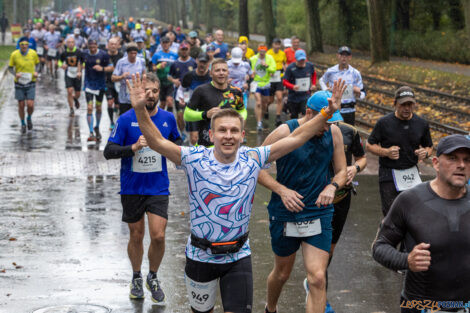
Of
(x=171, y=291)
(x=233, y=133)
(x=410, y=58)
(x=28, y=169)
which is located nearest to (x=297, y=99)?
(x=28, y=169)

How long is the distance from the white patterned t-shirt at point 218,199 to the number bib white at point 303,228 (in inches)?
37.5

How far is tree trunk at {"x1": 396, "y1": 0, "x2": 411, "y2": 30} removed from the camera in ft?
155

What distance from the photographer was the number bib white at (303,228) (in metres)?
6.66

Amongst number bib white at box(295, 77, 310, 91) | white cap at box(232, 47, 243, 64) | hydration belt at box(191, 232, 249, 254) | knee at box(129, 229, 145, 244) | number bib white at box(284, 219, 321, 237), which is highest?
white cap at box(232, 47, 243, 64)

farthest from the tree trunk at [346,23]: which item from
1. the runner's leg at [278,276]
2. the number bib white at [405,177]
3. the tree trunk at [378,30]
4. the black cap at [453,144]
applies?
the black cap at [453,144]

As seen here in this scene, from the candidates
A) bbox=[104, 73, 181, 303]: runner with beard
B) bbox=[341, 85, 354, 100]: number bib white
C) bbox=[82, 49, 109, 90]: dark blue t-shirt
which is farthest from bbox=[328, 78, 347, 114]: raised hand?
bbox=[82, 49, 109, 90]: dark blue t-shirt

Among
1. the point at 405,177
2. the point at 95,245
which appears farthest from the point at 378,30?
the point at 95,245

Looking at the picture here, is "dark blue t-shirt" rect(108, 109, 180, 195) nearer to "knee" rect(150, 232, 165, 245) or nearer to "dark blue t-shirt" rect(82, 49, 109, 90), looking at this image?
"knee" rect(150, 232, 165, 245)

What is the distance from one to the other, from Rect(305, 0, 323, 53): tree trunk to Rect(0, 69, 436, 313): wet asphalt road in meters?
25.0

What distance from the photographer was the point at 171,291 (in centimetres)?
813

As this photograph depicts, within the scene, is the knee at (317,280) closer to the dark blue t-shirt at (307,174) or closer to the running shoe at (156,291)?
the dark blue t-shirt at (307,174)

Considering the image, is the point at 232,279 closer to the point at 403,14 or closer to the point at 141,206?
the point at 141,206

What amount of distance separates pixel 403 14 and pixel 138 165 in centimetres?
4211

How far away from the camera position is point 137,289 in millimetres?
7879
